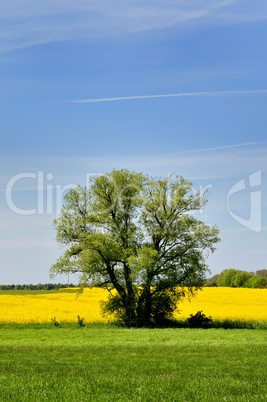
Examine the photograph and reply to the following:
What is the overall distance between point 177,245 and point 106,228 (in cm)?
610

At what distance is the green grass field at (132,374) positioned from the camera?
10.2 metres

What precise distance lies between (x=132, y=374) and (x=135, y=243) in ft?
85.8

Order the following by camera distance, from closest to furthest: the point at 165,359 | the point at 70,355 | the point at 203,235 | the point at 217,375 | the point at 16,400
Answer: the point at 16,400 → the point at 217,375 → the point at 165,359 → the point at 70,355 → the point at 203,235

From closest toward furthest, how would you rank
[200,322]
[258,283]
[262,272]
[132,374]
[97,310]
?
1. [132,374]
2. [200,322]
3. [97,310]
4. [258,283]
5. [262,272]

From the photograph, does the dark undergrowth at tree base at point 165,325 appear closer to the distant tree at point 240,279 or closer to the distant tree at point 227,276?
the distant tree at point 240,279

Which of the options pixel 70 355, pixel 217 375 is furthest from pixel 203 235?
pixel 217 375

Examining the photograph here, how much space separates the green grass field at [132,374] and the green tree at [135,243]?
57.3ft

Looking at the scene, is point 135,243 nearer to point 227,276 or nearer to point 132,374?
point 132,374

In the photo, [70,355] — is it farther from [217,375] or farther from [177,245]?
[177,245]

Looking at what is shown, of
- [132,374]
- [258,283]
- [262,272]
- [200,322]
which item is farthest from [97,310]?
[262,272]

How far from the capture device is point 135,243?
38.7m

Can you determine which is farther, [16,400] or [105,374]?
[105,374]

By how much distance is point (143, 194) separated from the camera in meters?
38.8

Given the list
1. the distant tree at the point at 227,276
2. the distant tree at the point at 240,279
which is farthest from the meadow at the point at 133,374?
the distant tree at the point at 227,276
